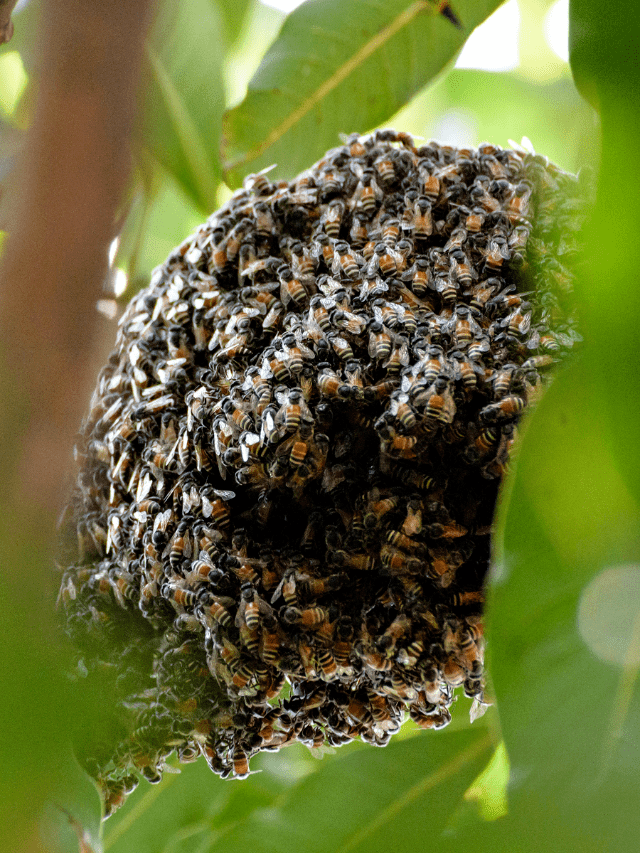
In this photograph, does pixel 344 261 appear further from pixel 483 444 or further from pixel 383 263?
pixel 483 444

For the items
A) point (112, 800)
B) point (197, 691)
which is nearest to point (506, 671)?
point (197, 691)

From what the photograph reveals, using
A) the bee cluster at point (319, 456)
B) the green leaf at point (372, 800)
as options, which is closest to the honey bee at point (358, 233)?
the bee cluster at point (319, 456)

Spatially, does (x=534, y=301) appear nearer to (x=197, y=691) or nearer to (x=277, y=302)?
(x=277, y=302)

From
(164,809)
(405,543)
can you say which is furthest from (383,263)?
(164,809)

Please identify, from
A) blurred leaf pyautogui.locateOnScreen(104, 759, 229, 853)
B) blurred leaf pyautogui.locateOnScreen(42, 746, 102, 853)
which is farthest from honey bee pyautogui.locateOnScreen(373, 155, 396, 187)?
blurred leaf pyautogui.locateOnScreen(104, 759, 229, 853)

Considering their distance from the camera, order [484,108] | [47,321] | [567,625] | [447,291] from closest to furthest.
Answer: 1. [47,321]
2. [567,625]
3. [447,291]
4. [484,108]

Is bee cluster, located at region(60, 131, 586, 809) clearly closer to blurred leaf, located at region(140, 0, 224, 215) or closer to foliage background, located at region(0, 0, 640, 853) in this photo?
foliage background, located at region(0, 0, 640, 853)
